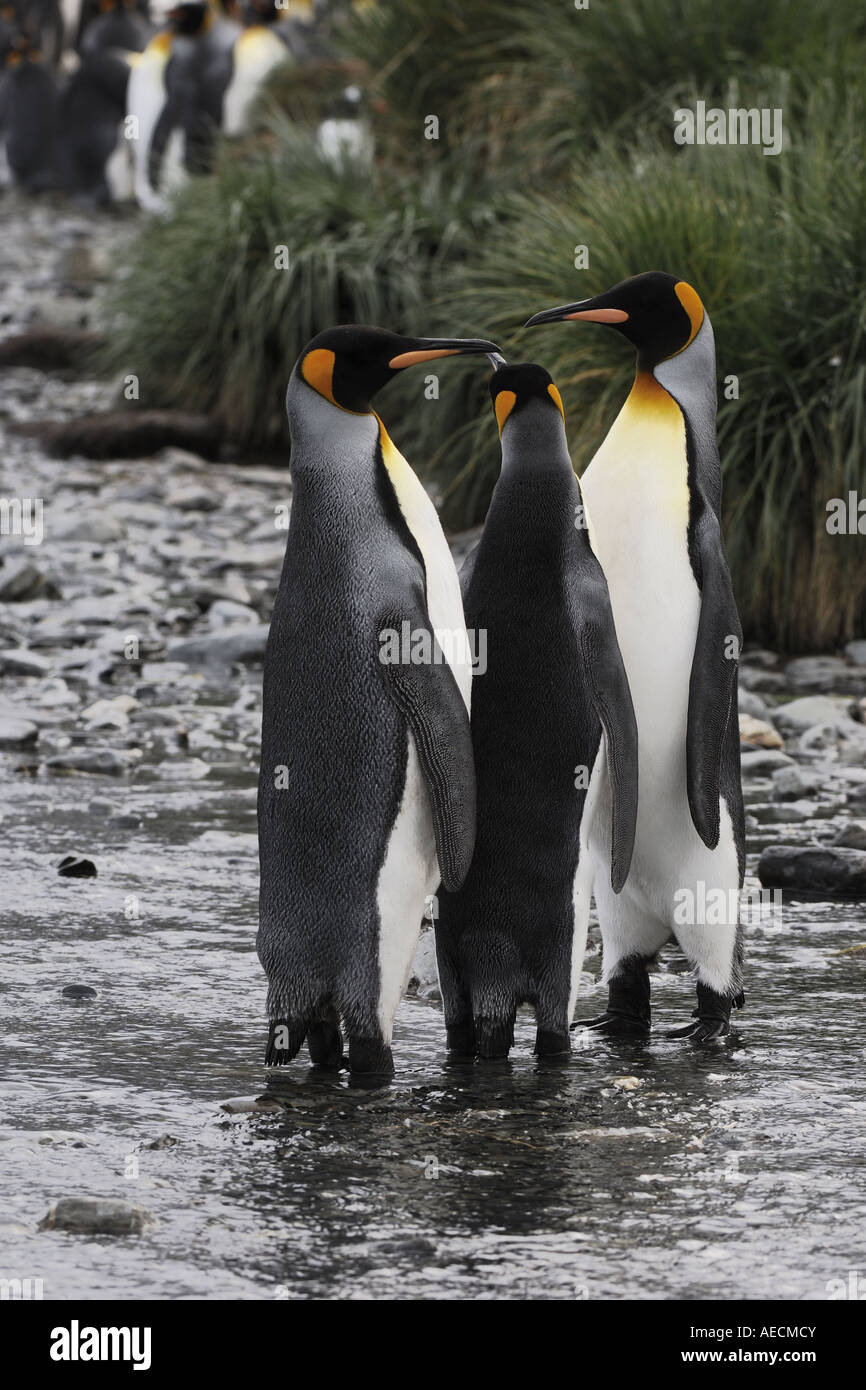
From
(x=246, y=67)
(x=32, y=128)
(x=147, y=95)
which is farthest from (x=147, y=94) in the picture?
(x=32, y=128)

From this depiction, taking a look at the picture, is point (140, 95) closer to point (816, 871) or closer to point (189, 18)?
point (189, 18)

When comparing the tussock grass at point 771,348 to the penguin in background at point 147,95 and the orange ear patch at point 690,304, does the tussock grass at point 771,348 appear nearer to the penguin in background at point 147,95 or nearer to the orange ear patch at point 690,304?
the orange ear patch at point 690,304

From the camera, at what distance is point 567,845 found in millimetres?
3404

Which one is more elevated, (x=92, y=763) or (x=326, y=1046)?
(x=92, y=763)

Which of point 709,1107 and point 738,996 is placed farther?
point 738,996

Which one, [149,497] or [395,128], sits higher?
[395,128]

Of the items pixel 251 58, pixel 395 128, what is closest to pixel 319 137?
pixel 395 128

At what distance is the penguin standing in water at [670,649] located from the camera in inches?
141

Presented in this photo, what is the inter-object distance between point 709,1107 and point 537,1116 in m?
0.27

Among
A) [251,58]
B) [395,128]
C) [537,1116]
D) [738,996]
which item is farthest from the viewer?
[251,58]

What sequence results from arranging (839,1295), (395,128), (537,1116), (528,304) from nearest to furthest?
(839,1295), (537,1116), (528,304), (395,128)

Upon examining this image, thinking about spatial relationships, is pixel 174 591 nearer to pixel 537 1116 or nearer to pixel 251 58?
pixel 537 1116

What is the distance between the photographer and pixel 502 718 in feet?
11.4

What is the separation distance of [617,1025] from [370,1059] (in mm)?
582
